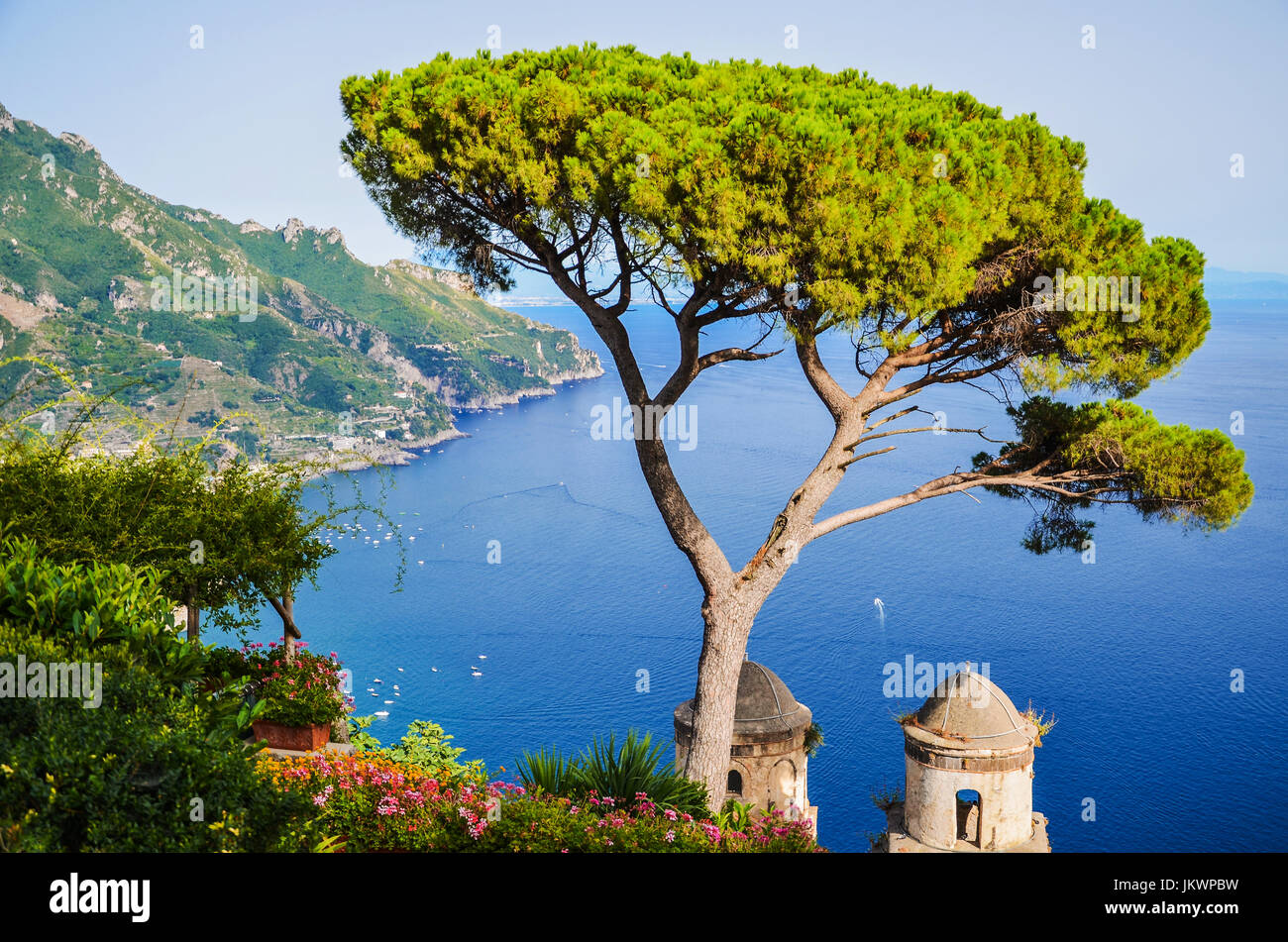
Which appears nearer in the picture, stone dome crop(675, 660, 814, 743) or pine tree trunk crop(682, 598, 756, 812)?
pine tree trunk crop(682, 598, 756, 812)

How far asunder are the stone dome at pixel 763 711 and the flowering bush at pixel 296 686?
153 inches

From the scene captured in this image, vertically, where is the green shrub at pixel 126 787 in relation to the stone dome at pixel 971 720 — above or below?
above

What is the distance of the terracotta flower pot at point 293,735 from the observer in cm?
680

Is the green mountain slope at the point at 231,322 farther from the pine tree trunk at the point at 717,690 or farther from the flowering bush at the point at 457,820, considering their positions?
the flowering bush at the point at 457,820

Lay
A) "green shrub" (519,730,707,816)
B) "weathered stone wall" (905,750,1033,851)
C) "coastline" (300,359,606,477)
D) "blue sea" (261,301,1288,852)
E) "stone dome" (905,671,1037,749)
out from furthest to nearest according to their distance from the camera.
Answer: "coastline" (300,359,606,477) < "blue sea" (261,301,1288,852) < "weathered stone wall" (905,750,1033,851) < "stone dome" (905,671,1037,749) < "green shrub" (519,730,707,816)

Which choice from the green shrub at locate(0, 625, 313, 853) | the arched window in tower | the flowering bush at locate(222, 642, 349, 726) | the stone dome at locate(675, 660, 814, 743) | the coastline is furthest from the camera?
the coastline

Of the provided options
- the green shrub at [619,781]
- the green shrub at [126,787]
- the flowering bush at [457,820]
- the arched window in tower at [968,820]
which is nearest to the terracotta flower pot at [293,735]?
the flowering bush at [457,820]

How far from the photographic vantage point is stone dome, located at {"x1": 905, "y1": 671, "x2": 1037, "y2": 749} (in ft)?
33.2

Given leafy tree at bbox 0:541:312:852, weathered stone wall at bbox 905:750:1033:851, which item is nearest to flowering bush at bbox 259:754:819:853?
leafy tree at bbox 0:541:312:852

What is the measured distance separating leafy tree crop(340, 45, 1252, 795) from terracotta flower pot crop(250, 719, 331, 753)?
269 centimetres

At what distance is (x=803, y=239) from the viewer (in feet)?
22.1

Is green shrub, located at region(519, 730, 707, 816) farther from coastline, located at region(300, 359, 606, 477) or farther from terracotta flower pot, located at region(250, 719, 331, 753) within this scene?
coastline, located at region(300, 359, 606, 477)
